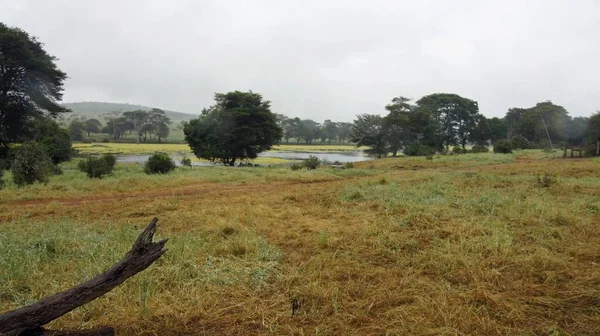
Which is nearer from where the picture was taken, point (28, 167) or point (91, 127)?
point (28, 167)

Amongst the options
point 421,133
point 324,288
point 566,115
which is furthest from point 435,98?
point 324,288

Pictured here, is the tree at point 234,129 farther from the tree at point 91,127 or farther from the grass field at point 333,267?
the tree at point 91,127

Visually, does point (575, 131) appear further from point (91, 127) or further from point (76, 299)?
point (91, 127)

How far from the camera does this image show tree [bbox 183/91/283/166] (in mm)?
30875

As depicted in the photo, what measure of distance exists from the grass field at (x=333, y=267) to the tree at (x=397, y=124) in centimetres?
3614

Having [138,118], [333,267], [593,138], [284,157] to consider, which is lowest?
[284,157]

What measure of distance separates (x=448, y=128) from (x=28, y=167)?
54.6 metres

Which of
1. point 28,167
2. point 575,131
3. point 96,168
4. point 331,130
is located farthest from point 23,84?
point 331,130

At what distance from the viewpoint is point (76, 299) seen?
Result: 8.18ft

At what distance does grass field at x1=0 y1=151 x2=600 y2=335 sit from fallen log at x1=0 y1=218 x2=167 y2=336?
26.1 inches

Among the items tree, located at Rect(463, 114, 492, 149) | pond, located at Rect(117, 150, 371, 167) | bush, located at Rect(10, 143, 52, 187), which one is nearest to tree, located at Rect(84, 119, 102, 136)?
pond, located at Rect(117, 150, 371, 167)

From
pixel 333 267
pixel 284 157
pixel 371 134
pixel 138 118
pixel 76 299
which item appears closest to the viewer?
pixel 76 299

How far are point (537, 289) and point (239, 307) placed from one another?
3.28 metres

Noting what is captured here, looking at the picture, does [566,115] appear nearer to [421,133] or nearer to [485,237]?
[421,133]
